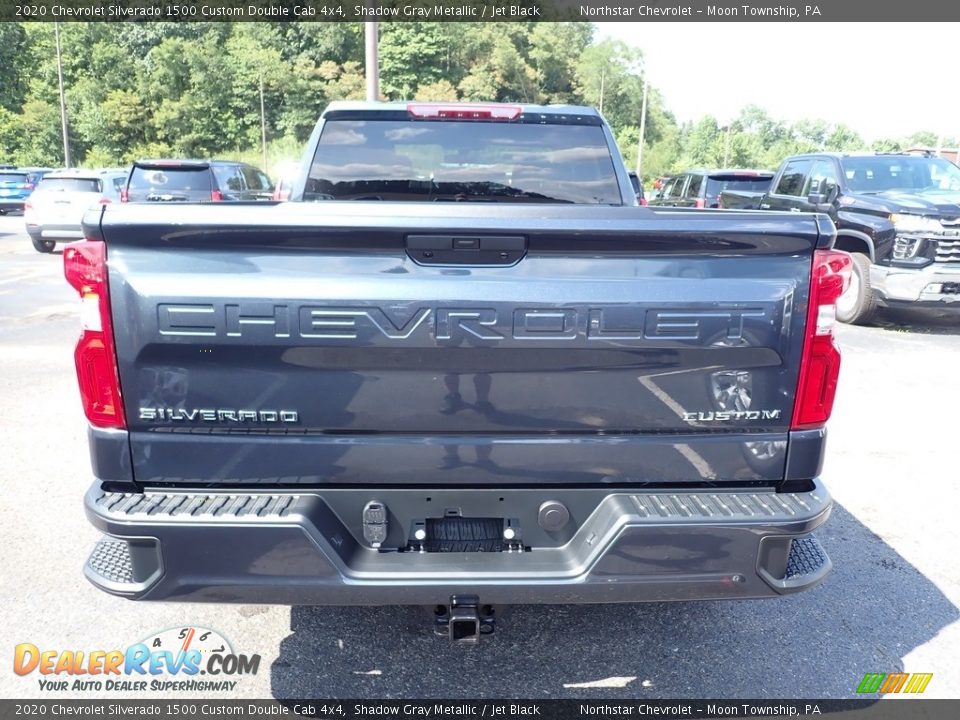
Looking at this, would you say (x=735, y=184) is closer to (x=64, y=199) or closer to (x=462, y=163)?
(x=462, y=163)

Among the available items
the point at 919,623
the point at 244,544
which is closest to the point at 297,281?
the point at 244,544

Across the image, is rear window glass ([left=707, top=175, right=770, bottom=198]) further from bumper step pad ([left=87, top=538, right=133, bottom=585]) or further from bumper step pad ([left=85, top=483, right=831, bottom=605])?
bumper step pad ([left=87, top=538, right=133, bottom=585])

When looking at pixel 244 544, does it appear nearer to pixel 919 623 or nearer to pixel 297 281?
pixel 297 281

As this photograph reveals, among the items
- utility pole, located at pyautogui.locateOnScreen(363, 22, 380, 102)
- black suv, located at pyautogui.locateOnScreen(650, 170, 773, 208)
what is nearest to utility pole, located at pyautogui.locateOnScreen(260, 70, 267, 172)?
utility pole, located at pyautogui.locateOnScreen(363, 22, 380, 102)

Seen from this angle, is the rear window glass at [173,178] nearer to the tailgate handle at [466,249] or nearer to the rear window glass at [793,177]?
the rear window glass at [793,177]

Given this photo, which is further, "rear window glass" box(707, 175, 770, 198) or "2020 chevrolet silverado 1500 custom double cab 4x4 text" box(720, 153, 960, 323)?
"rear window glass" box(707, 175, 770, 198)

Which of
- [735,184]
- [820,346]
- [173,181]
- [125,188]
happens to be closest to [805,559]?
[820,346]

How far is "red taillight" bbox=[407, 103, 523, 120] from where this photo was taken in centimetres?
391

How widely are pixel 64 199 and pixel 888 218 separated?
14.9 metres

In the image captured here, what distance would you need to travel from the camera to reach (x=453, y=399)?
220 centimetres

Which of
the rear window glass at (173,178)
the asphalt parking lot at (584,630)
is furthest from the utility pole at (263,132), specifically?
the asphalt parking lot at (584,630)

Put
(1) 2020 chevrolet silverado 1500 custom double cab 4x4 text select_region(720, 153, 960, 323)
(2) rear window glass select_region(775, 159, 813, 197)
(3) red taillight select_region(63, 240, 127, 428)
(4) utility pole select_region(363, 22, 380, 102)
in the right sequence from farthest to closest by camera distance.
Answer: (4) utility pole select_region(363, 22, 380, 102) < (2) rear window glass select_region(775, 159, 813, 197) < (1) 2020 chevrolet silverado 1500 custom double cab 4x4 text select_region(720, 153, 960, 323) < (3) red taillight select_region(63, 240, 127, 428)

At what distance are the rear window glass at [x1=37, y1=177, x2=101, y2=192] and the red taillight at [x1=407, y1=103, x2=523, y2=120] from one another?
1412 centimetres

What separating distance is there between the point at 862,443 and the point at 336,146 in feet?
14.1
